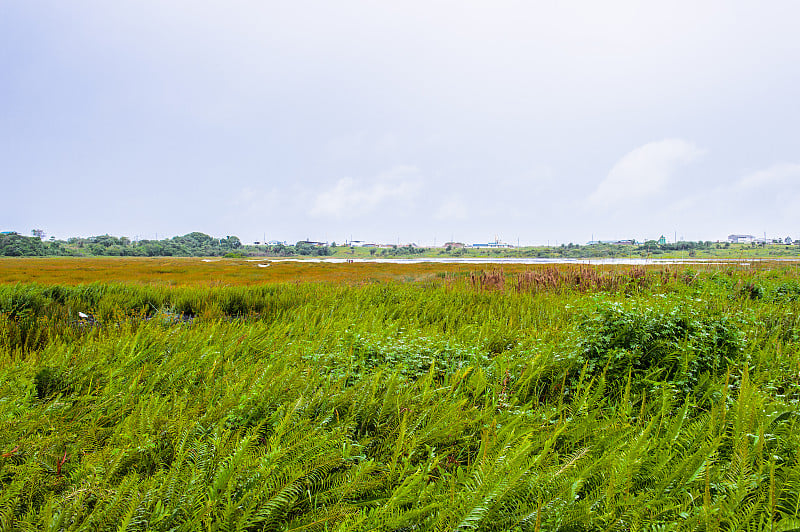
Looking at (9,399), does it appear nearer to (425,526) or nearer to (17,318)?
(425,526)

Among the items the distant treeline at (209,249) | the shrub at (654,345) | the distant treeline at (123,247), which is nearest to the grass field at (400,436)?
the shrub at (654,345)

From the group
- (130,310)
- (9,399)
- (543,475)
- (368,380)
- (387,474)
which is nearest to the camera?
(543,475)

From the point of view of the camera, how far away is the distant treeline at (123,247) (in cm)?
7449

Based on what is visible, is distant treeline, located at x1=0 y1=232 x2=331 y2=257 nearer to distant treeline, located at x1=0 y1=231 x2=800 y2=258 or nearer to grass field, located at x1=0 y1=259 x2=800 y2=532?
distant treeline, located at x1=0 y1=231 x2=800 y2=258

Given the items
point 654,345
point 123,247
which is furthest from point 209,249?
point 654,345

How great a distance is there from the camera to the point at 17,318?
6.99m

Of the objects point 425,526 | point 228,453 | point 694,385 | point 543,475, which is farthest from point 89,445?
point 694,385

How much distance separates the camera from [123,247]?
330ft

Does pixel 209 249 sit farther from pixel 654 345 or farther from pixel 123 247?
pixel 654 345

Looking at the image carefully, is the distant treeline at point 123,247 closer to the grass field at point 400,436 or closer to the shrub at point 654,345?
the grass field at point 400,436

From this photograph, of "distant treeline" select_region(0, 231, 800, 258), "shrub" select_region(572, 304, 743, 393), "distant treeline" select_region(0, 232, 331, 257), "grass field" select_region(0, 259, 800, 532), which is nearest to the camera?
"grass field" select_region(0, 259, 800, 532)

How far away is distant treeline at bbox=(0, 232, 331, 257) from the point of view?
74.5 metres

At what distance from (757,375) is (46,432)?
22.0 feet

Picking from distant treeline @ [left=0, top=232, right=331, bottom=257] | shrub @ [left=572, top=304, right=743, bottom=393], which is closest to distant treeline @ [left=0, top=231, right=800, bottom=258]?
distant treeline @ [left=0, top=232, right=331, bottom=257]
